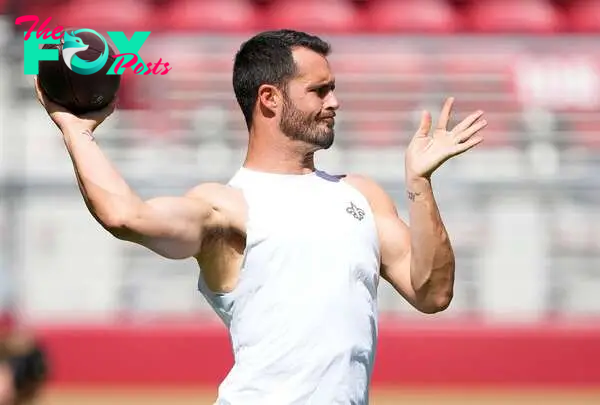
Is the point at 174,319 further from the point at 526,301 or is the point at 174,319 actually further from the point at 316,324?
the point at 316,324

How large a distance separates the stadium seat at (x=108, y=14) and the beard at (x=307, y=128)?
23.8 ft

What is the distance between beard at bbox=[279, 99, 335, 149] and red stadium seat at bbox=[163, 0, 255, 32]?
7.53m

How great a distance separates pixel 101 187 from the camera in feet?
11.7

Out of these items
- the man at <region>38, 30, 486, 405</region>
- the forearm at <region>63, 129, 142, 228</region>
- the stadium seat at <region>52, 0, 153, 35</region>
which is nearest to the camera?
the forearm at <region>63, 129, 142, 228</region>

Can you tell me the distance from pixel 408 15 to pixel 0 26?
3.46 metres

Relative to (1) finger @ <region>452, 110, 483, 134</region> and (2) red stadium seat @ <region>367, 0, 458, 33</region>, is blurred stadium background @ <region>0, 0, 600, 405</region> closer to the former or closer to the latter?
(2) red stadium seat @ <region>367, 0, 458, 33</region>

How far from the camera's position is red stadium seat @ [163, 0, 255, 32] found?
11461 mm

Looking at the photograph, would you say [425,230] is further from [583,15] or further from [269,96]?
[583,15]

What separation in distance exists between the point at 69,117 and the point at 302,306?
31.5 inches

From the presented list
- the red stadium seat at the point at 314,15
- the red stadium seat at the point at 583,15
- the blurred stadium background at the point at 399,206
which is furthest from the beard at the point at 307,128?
the red stadium seat at the point at 583,15

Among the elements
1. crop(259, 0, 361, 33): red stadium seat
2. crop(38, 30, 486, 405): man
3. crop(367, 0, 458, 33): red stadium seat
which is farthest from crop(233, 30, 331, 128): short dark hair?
crop(367, 0, 458, 33): red stadium seat

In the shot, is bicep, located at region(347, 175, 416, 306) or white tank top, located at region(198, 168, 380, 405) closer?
white tank top, located at region(198, 168, 380, 405)

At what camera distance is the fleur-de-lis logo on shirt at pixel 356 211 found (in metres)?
3.84

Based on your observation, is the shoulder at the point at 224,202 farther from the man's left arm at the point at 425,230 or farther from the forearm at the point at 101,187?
the man's left arm at the point at 425,230
